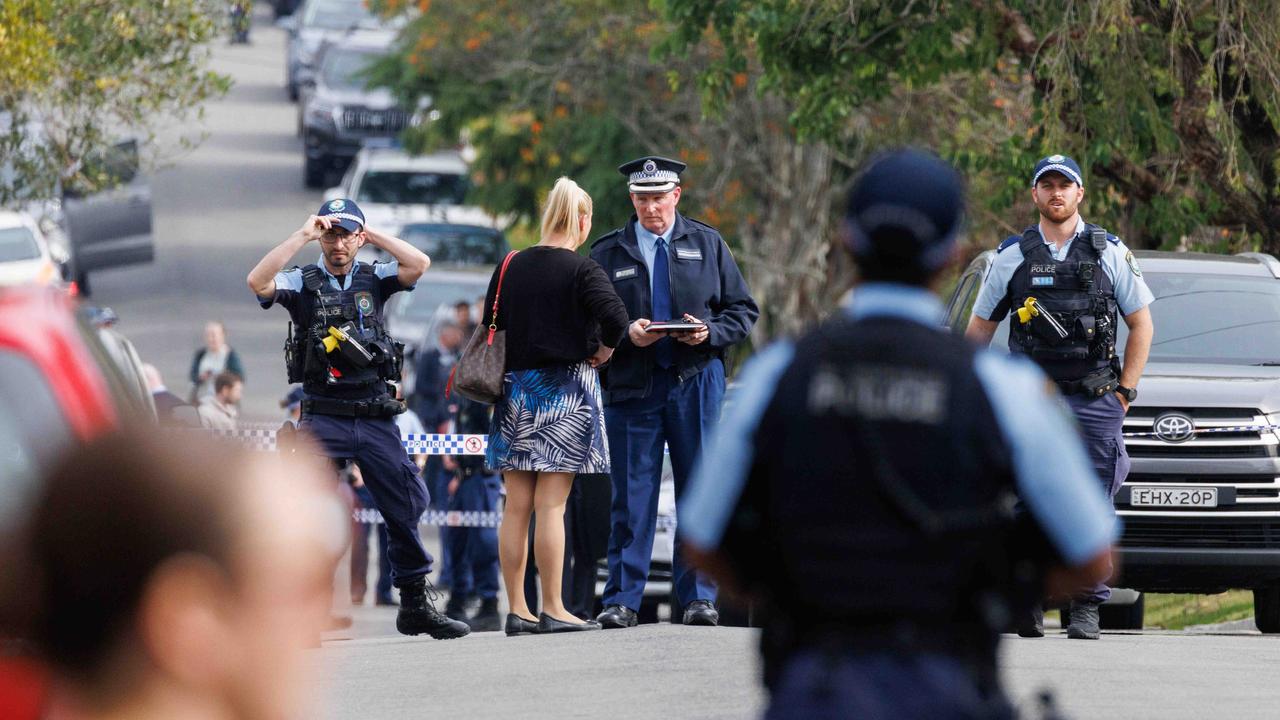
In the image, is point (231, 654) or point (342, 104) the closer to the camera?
point (231, 654)

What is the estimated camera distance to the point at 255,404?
2606cm

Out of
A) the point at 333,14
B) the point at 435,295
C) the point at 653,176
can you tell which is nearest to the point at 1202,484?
the point at 653,176

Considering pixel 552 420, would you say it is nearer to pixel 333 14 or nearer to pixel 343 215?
pixel 343 215

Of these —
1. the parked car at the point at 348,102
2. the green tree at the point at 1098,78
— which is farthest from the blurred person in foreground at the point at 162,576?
the parked car at the point at 348,102

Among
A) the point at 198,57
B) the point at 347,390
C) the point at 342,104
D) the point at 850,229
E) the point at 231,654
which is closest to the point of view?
the point at 231,654

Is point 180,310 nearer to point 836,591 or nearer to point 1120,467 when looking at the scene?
point 1120,467

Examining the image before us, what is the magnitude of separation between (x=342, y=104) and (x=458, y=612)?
23343 mm

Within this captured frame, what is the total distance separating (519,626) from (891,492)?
6266mm

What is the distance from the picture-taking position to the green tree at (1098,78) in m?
13.5

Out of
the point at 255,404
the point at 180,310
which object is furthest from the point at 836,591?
the point at 180,310

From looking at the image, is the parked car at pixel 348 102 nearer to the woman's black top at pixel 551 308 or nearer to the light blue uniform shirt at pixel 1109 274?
the woman's black top at pixel 551 308

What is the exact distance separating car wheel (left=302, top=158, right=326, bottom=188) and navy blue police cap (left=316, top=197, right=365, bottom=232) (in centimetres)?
3103

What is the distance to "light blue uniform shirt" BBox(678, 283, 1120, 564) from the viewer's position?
3613 mm

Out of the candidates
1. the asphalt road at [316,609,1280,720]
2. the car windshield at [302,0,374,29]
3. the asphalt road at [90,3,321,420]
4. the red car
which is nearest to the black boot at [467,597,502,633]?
the asphalt road at [316,609,1280,720]
